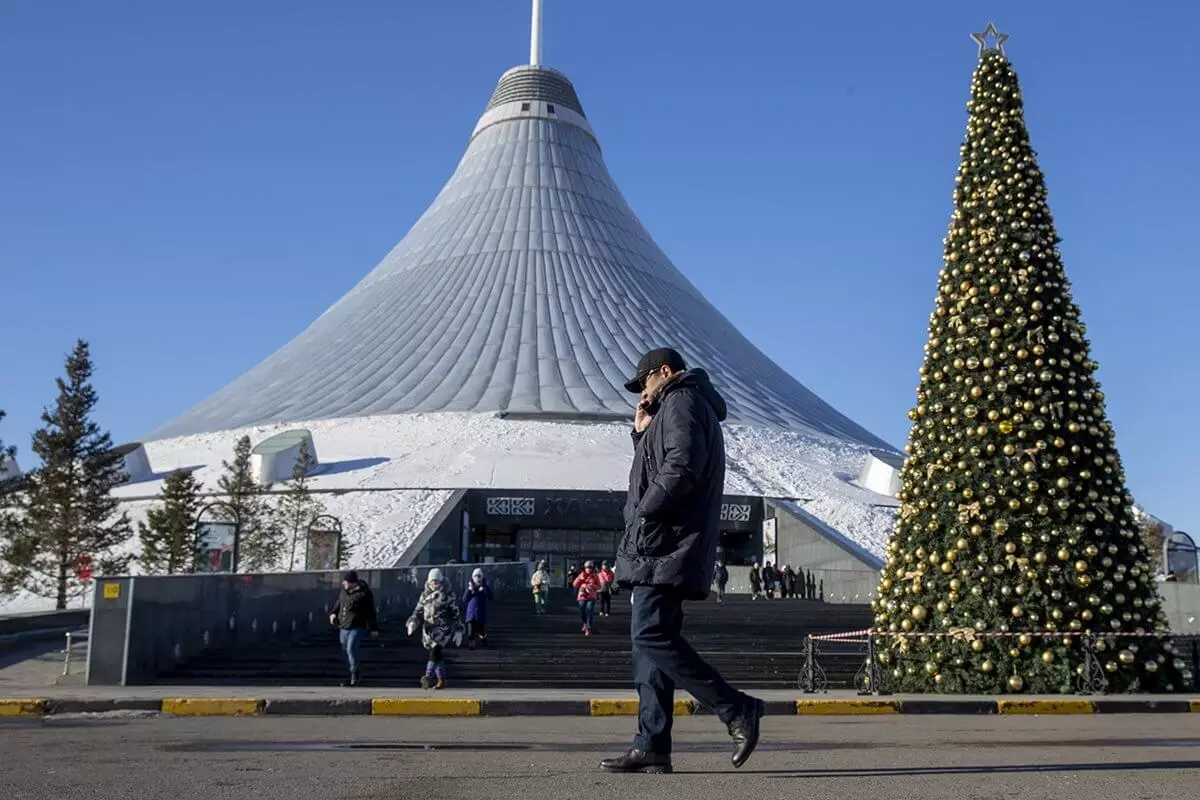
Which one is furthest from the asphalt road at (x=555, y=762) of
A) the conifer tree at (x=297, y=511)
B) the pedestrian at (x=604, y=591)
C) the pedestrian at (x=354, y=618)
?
the conifer tree at (x=297, y=511)

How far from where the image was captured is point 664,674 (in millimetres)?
4016

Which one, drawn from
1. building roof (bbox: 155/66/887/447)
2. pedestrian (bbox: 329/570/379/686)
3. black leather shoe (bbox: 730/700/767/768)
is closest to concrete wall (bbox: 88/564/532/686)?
pedestrian (bbox: 329/570/379/686)

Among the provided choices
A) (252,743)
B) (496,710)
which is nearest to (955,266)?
(496,710)

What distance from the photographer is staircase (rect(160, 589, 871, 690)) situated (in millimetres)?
11227

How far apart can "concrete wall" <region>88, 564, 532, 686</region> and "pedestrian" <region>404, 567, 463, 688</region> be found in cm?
238

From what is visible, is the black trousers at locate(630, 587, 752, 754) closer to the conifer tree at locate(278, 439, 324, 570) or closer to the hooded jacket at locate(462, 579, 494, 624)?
the hooded jacket at locate(462, 579, 494, 624)

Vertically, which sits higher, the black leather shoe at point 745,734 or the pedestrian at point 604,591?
the pedestrian at point 604,591

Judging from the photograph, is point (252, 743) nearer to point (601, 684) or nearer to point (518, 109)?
point (601, 684)

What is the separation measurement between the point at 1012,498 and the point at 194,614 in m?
7.94

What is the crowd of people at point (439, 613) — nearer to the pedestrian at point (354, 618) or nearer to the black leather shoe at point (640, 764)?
the pedestrian at point (354, 618)

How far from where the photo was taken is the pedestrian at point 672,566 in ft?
12.9

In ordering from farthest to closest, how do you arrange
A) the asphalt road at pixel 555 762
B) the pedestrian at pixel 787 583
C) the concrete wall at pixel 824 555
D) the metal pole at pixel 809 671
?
the pedestrian at pixel 787 583
the concrete wall at pixel 824 555
the metal pole at pixel 809 671
the asphalt road at pixel 555 762

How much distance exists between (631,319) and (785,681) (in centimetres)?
3455

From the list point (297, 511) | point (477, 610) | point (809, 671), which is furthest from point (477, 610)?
point (297, 511)
